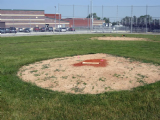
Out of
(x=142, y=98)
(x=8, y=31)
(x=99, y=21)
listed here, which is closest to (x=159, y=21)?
(x=99, y=21)

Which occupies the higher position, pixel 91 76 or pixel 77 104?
pixel 91 76

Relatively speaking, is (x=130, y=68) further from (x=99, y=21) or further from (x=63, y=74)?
(x=99, y=21)

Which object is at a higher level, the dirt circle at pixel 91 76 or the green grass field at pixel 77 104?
the dirt circle at pixel 91 76

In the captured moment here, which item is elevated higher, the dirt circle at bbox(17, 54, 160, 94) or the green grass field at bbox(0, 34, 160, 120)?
the dirt circle at bbox(17, 54, 160, 94)

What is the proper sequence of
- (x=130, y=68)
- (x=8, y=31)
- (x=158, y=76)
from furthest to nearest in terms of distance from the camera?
(x=8, y=31)
(x=130, y=68)
(x=158, y=76)

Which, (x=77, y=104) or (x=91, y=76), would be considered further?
(x=91, y=76)

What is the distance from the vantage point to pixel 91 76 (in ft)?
19.8

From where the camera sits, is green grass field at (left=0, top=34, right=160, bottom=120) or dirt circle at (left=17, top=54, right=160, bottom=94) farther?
dirt circle at (left=17, top=54, right=160, bottom=94)

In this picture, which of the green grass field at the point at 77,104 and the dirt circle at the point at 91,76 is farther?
the dirt circle at the point at 91,76

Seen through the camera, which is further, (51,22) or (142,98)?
(51,22)

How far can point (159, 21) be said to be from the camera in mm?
34781

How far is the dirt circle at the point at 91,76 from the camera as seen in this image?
521 cm

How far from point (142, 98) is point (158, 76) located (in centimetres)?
191

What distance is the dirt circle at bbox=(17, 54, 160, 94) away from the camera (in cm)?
521
